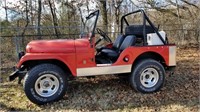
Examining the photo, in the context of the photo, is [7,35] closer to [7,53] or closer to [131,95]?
[7,53]

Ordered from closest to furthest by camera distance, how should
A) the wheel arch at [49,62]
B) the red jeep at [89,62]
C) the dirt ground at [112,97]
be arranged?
the dirt ground at [112,97]
the red jeep at [89,62]
the wheel arch at [49,62]

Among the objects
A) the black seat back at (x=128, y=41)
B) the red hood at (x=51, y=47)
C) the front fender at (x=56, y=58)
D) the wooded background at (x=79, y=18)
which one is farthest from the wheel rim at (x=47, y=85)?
the wooded background at (x=79, y=18)

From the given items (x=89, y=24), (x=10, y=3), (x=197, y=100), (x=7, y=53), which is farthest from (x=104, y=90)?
(x=10, y=3)

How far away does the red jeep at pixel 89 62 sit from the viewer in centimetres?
482

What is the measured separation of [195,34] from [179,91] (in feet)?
29.9

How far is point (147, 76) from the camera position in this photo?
18.1ft

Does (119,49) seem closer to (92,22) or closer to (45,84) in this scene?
(92,22)

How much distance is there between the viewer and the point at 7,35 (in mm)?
10164

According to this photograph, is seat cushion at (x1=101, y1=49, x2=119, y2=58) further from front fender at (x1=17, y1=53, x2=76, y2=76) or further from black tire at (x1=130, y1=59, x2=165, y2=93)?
front fender at (x1=17, y1=53, x2=76, y2=76)

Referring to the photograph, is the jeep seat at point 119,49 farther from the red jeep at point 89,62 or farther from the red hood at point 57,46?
the red hood at point 57,46

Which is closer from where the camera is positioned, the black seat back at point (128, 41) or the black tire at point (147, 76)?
the black tire at point (147, 76)

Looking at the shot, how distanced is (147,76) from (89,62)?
52.2 inches

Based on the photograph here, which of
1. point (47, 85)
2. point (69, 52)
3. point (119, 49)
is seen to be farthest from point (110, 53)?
point (47, 85)

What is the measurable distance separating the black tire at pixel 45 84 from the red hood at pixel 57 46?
0.30m
